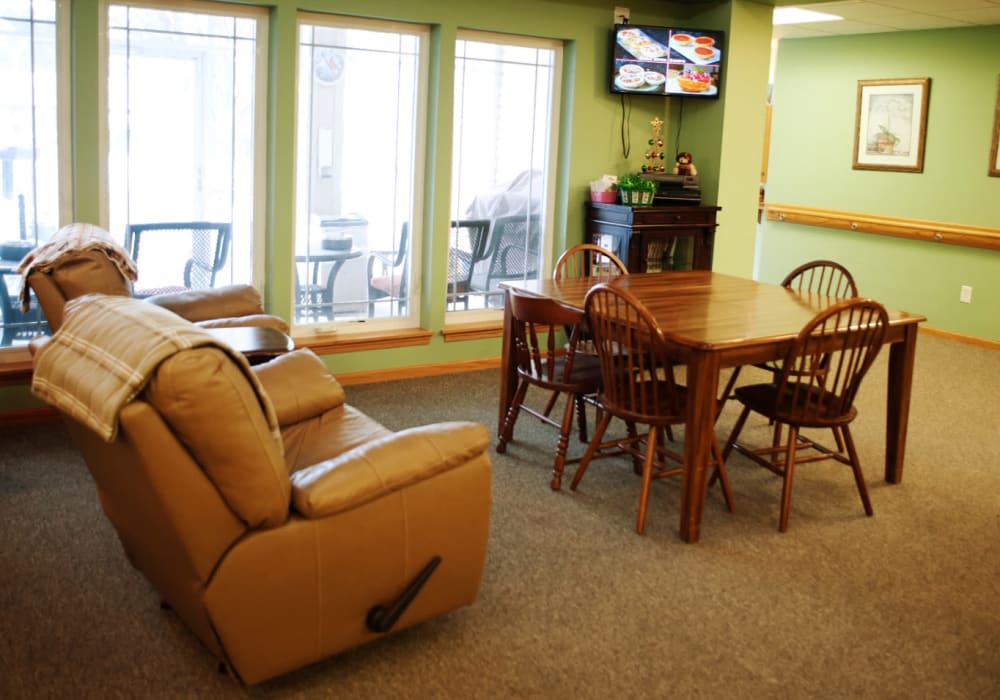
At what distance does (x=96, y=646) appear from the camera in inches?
104

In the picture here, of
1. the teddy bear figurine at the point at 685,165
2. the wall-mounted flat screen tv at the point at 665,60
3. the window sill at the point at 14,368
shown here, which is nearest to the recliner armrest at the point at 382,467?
the window sill at the point at 14,368

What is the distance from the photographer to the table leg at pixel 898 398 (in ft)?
13.0

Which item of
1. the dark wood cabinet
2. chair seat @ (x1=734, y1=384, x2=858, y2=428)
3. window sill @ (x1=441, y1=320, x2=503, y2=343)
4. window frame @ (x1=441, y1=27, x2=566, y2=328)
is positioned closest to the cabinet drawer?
the dark wood cabinet

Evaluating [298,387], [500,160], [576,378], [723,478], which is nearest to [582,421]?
[576,378]

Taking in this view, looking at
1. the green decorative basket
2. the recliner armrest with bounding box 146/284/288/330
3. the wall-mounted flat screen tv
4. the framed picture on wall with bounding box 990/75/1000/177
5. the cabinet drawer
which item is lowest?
the recliner armrest with bounding box 146/284/288/330

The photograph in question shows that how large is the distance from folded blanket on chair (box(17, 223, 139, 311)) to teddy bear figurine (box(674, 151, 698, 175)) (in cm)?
355

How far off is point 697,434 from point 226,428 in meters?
1.80

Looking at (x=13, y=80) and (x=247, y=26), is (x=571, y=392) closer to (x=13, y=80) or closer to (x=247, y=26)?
(x=247, y=26)

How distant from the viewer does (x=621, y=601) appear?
119 inches

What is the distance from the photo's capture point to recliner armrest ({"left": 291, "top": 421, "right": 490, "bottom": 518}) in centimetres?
225

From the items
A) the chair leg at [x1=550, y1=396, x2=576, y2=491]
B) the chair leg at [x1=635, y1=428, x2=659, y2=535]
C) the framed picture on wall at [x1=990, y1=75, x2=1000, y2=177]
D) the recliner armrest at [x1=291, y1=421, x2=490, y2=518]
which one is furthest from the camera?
the framed picture on wall at [x1=990, y1=75, x2=1000, y2=177]

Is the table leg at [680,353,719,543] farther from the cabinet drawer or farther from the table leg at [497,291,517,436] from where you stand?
the cabinet drawer

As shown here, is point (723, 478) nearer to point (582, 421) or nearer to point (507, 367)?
point (582, 421)

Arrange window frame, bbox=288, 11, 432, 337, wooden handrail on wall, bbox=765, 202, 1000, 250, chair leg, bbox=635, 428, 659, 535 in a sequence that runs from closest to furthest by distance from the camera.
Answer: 1. chair leg, bbox=635, 428, 659, 535
2. window frame, bbox=288, 11, 432, 337
3. wooden handrail on wall, bbox=765, 202, 1000, 250
